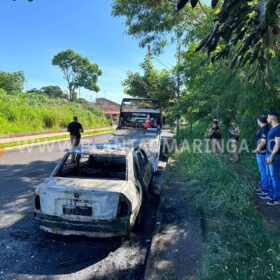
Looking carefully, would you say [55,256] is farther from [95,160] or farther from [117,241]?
[95,160]

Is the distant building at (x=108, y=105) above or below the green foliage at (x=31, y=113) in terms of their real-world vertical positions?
above

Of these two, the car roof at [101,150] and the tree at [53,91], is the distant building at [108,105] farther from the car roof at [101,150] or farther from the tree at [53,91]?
the car roof at [101,150]

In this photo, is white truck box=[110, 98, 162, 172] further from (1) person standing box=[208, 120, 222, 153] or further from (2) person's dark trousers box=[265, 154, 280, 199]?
(2) person's dark trousers box=[265, 154, 280, 199]

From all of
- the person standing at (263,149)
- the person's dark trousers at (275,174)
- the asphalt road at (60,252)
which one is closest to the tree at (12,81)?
the asphalt road at (60,252)

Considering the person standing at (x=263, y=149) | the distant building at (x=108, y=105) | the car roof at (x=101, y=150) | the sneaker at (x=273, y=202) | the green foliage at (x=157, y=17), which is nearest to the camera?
the car roof at (x=101, y=150)

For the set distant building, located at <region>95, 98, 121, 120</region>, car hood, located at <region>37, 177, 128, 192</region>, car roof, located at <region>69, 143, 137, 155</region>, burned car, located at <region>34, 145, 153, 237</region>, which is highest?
distant building, located at <region>95, 98, 121, 120</region>

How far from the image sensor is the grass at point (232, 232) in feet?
11.6

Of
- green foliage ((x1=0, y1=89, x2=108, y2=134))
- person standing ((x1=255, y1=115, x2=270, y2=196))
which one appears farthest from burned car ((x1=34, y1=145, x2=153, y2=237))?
green foliage ((x1=0, y1=89, x2=108, y2=134))

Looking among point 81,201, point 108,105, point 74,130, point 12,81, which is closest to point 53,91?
point 108,105

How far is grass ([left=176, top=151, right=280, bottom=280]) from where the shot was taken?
355cm

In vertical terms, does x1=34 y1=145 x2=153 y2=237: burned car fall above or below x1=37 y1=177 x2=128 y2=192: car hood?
below

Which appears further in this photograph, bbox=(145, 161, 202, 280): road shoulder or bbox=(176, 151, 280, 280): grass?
bbox=(145, 161, 202, 280): road shoulder

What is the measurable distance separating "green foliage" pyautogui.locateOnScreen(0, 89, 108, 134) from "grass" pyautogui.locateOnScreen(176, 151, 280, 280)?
1946cm

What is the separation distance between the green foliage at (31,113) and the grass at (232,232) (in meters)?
19.5
